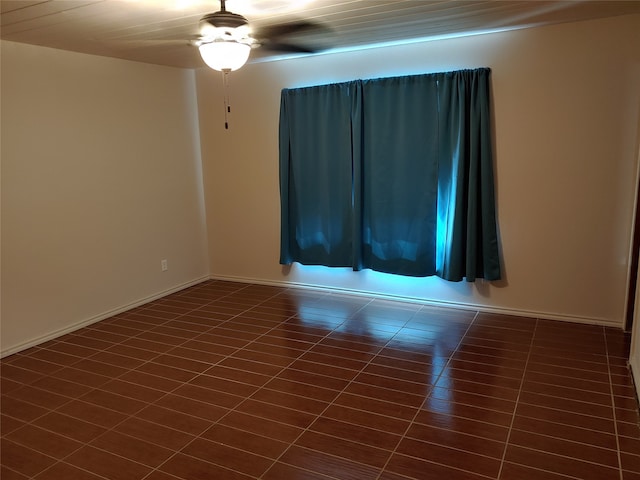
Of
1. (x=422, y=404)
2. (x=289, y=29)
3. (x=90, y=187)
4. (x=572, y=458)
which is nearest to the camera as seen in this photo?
(x=572, y=458)

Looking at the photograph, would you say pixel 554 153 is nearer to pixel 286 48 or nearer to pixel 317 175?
pixel 317 175

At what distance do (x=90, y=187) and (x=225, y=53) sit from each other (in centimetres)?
221

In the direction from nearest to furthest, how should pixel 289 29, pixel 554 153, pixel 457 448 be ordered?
1. pixel 457 448
2. pixel 289 29
3. pixel 554 153

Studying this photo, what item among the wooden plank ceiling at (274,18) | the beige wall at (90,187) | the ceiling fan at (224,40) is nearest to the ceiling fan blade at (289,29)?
the wooden plank ceiling at (274,18)

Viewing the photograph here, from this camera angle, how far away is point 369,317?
4.23 m

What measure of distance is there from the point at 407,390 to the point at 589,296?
1909mm

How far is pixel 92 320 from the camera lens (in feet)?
14.1

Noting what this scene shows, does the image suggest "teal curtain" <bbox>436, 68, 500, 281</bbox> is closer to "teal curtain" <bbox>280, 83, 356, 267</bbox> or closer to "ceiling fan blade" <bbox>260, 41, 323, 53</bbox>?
"teal curtain" <bbox>280, 83, 356, 267</bbox>

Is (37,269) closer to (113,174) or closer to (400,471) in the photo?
(113,174)

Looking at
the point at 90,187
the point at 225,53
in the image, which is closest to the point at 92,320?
the point at 90,187

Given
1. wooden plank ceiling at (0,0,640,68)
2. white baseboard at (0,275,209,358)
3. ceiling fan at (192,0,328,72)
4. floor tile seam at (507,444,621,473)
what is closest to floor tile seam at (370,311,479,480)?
floor tile seam at (507,444,621,473)

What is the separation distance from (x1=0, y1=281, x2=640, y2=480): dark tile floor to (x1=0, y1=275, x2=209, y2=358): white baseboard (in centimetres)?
7

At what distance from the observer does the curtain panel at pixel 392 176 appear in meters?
4.02

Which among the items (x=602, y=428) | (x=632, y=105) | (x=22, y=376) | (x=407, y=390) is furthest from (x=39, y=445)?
(x=632, y=105)
